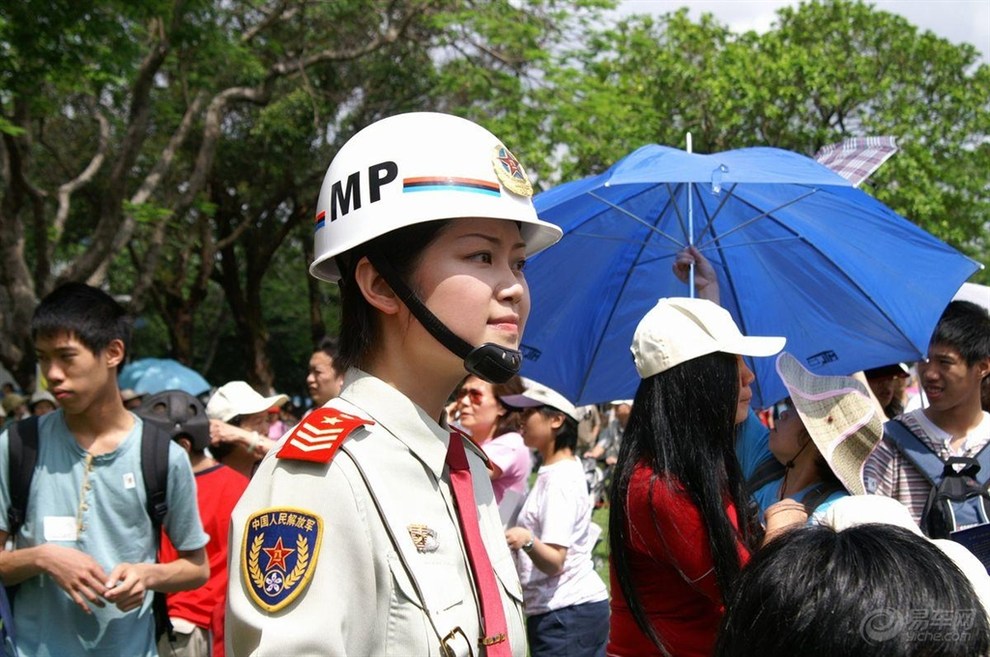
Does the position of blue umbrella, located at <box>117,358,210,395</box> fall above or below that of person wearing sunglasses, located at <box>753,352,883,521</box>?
above

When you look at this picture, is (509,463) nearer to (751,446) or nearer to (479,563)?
(751,446)

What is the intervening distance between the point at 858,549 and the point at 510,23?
13540 millimetres

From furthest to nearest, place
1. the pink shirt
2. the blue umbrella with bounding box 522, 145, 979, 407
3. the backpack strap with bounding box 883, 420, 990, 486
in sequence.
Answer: the pink shirt < the blue umbrella with bounding box 522, 145, 979, 407 < the backpack strap with bounding box 883, 420, 990, 486

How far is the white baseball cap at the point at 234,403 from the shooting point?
583 centimetres

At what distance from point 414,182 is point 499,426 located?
3862 millimetres

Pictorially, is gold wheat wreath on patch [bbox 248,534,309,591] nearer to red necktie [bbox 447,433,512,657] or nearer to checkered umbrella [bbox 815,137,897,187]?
red necktie [bbox 447,433,512,657]

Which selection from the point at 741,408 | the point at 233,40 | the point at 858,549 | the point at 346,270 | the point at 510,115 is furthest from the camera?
the point at 510,115

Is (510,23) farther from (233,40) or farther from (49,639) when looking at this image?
(49,639)

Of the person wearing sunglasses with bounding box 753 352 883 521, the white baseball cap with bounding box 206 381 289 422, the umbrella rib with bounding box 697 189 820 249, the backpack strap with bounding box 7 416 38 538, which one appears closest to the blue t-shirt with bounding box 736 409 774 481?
the person wearing sunglasses with bounding box 753 352 883 521

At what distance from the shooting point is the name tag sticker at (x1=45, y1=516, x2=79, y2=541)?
3.27 metres

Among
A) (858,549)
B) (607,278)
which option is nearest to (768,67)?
(607,278)

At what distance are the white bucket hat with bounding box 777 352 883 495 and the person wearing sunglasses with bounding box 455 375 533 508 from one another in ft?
6.53

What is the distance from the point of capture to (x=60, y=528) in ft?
10.8

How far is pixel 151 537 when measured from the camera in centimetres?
346
